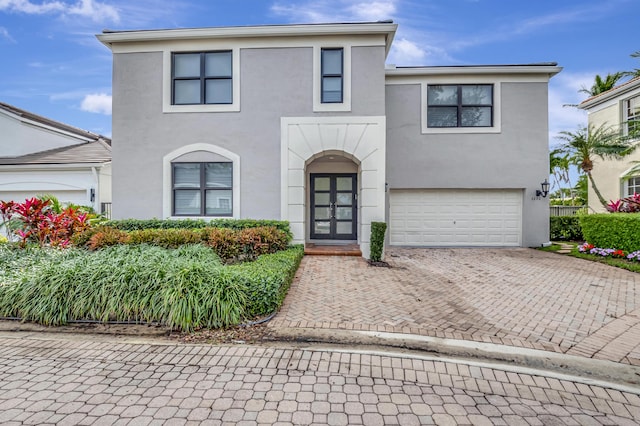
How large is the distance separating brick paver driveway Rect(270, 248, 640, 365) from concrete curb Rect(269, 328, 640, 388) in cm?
15

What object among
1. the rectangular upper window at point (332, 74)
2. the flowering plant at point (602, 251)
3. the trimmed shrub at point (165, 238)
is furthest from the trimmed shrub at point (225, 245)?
the flowering plant at point (602, 251)

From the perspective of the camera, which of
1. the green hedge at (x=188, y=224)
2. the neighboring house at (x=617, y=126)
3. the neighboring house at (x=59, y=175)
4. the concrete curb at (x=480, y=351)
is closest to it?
the concrete curb at (x=480, y=351)

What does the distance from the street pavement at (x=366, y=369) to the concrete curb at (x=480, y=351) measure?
2 centimetres

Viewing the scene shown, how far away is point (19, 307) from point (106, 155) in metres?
11.0

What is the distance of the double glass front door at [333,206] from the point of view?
11.3 m

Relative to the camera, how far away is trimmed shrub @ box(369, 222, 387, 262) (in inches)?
344

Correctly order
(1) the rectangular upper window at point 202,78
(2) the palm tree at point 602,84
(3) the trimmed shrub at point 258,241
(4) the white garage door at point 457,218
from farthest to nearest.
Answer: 1. (2) the palm tree at point 602,84
2. (4) the white garage door at point 457,218
3. (1) the rectangular upper window at point 202,78
4. (3) the trimmed shrub at point 258,241

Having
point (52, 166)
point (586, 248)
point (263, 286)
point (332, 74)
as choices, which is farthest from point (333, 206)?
point (52, 166)

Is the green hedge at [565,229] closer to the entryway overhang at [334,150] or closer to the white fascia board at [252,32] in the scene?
the entryway overhang at [334,150]

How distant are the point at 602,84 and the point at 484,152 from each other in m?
18.6

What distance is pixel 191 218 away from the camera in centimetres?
973

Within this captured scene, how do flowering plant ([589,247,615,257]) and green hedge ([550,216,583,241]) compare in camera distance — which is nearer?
flowering plant ([589,247,615,257])

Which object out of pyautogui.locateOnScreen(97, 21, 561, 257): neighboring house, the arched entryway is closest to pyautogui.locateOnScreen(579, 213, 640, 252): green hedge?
pyautogui.locateOnScreen(97, 21, 561, 257): neighboring house

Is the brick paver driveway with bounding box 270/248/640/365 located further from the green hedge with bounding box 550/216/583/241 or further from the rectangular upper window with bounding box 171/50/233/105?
the rectangular upper window with bounding box 171/50/233/105
